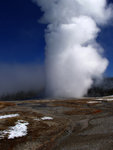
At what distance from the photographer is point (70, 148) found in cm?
1230

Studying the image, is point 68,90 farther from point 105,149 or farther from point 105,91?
point 105,149

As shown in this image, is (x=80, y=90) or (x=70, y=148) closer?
(x=70, y=148)

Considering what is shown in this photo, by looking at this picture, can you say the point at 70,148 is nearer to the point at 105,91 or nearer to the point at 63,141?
the point at 63,141

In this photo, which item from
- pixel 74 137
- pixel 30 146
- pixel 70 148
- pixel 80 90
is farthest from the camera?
pixel 80 90

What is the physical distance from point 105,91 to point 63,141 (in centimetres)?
18451

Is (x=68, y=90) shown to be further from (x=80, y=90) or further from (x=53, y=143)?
(x=53, y=143)

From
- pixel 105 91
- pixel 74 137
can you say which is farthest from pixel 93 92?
pixel 74 137

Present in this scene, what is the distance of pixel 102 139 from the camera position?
1390 cm

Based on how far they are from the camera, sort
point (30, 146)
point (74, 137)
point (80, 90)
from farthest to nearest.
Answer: point (80, 90) < point (74, 137) < point (30, 146)

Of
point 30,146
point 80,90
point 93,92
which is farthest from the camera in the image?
point 93,92

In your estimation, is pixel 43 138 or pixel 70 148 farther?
pixel 43 138

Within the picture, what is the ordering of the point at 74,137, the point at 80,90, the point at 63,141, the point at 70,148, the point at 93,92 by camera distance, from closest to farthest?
1. the point at 70,148
2. the point at 63,141
3. the point at 74,137
4. the point at 80,90
5. the point at 93,92

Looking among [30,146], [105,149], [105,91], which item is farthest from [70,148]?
[105,91]

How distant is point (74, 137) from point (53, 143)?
2.68 meters
